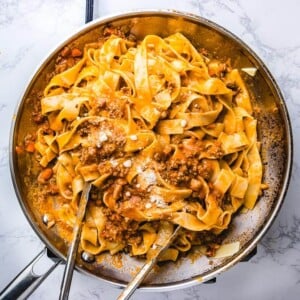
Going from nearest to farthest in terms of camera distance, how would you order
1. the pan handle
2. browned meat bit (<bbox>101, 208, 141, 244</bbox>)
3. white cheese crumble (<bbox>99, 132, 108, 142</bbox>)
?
the pan handle < white cheese crumble (<bbox>99, 132, 108, 142</bbox>) < browned meat bit (<bbox>101, 208, 141, 244</bbox>)

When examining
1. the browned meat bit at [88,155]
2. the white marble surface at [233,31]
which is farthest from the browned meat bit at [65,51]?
the browned meat bit at [88,155]

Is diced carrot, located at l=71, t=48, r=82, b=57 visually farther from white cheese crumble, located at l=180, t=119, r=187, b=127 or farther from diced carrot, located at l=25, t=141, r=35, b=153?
white cheese crumble, located at l=180, t=119, r=187, b=127

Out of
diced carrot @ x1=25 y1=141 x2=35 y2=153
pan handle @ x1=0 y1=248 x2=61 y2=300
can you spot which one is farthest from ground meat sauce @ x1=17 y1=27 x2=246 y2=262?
pan handle @ x1=0 y1=248 x2=61 y2=300

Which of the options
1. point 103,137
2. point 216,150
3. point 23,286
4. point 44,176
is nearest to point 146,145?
point 103,137

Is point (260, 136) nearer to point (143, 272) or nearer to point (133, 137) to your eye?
point (133, 137)

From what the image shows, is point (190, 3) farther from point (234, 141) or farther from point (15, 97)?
point (15, 97)

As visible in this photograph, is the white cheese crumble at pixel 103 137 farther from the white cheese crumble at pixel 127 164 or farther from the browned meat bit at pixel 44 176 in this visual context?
the browned meat bit at pixel 44 176
